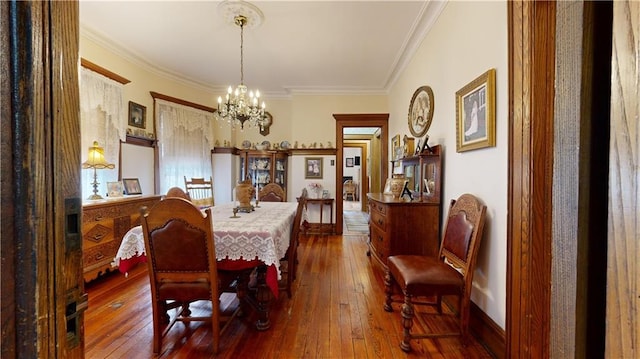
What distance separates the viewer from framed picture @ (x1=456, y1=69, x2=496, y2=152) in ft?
5.69

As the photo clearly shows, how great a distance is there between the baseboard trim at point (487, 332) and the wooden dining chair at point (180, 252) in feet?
5.87

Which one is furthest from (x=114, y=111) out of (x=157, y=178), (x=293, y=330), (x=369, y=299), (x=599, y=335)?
(x=599, y=335)

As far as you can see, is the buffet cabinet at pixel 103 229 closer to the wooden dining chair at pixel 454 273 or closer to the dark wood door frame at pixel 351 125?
the wooden dining chair at pixel 454 273

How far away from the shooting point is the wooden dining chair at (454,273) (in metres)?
1.72

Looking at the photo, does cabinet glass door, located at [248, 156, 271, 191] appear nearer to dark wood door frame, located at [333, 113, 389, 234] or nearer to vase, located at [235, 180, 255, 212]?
dark wood door frame, located at [333, 113, 389, 234]

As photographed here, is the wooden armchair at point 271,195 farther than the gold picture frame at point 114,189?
Yes

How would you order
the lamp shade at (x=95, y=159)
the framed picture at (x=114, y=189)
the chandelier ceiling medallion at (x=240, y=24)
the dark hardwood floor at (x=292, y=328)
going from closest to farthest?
1. the dark hardwood floor at (x=292, y=328)
2. the chandelier ceiling medallion at (x=240, y=24)
3. the lamp shade at (x=95, y=159)
4. the framed picture at (x=114, y=189)

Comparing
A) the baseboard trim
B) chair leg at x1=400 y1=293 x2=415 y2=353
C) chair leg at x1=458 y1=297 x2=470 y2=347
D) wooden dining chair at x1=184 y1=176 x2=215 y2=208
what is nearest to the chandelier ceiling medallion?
wooden dining chair at x1=184 y1=176 x2=215 y2=208

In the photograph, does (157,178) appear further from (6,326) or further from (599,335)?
(599,335)

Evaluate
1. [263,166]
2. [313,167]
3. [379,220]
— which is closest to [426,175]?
[379,220]

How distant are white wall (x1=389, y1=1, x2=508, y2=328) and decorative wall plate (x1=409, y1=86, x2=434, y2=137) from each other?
0.09m

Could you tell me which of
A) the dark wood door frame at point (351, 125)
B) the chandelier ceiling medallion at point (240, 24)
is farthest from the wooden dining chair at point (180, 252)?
the dark wood door frame at point (351, 125)

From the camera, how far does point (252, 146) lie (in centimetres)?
541

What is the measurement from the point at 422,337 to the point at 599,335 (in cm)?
165
